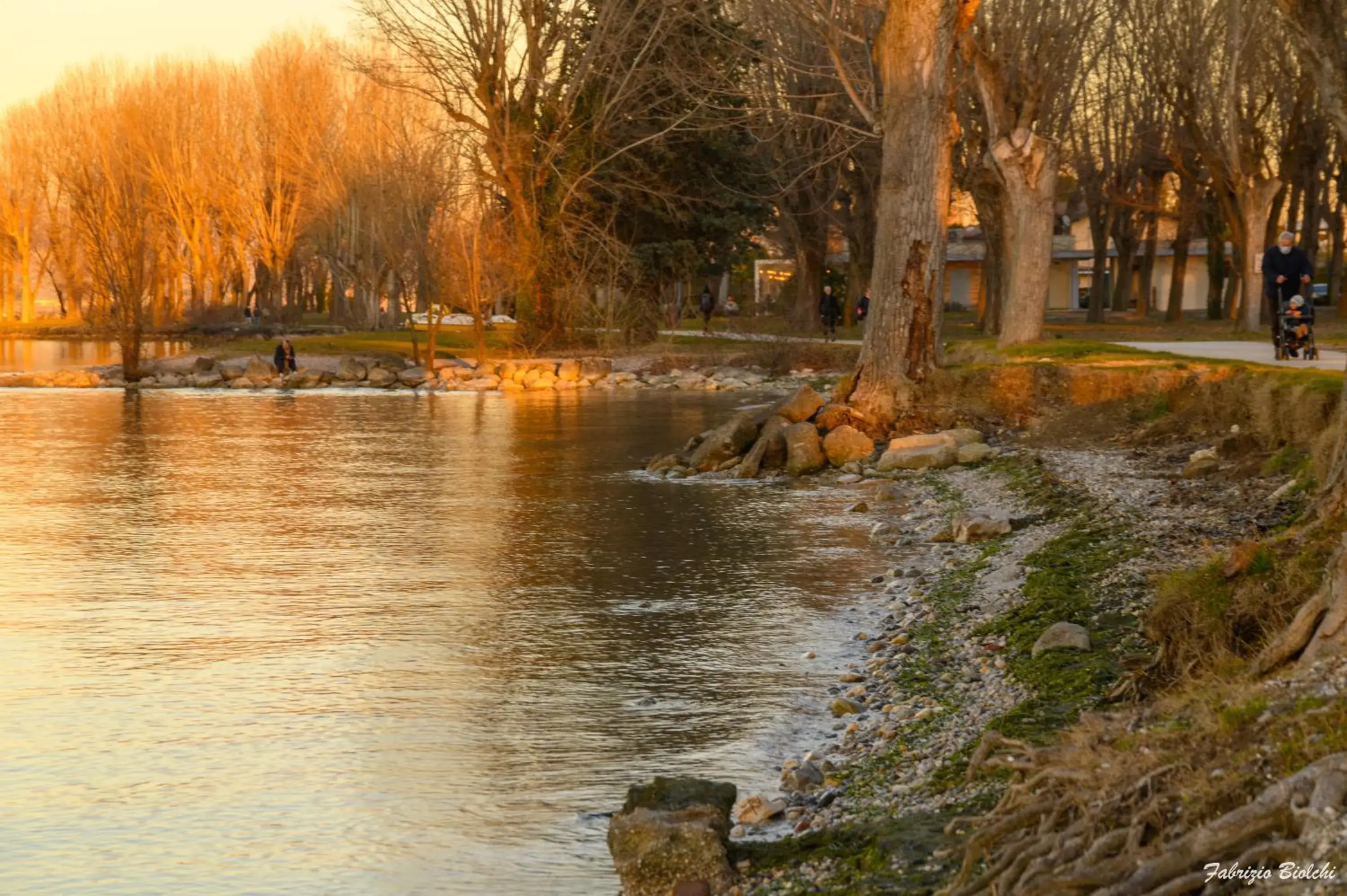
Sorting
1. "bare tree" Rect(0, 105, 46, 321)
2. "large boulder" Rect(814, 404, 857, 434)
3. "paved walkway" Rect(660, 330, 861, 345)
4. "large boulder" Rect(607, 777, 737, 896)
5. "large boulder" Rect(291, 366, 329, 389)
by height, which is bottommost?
"large boulder" Rect(607, 777, 737, 896)

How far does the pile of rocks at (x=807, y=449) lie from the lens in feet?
72.1

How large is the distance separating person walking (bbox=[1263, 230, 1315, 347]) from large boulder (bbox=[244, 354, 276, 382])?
30.3 meters

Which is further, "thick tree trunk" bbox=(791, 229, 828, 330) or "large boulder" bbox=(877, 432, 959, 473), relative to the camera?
"thick tree trunk" bbox=(791, 229, 828, 330)

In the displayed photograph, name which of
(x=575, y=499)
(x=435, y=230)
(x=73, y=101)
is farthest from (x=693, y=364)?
(x=73, y=101)

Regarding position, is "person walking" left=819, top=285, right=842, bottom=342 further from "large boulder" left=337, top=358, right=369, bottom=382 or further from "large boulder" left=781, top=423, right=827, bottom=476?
"large boulder" left=781, top=423, right=827, bottom=476

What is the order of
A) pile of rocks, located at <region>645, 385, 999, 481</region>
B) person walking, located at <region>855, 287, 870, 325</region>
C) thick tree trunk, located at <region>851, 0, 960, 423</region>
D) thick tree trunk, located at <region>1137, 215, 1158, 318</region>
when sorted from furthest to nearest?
thick tree trunk, located at <region>1137, 215, 1158, 318</region> → person walking, located at <region>855, 287, 870, 325</region> → thick tree trunk, located at <region>851, 0, 960, 423</region> → pile of rocks, located at <region>645, 385, 999, 481</region>

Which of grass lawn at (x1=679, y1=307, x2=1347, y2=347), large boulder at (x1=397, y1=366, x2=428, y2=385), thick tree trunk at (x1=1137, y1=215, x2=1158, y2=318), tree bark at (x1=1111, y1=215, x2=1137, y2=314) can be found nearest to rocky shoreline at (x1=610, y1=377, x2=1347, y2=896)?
grass lawn at (x1=679, y1=307, x2=1347, y2=347)

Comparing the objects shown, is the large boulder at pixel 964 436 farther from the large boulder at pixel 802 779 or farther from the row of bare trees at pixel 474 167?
the large boulder at pixel 802 779

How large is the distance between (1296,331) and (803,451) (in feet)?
23.2

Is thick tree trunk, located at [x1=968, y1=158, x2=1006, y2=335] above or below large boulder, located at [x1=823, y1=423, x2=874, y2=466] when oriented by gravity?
above

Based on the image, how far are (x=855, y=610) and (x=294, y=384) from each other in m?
34.6

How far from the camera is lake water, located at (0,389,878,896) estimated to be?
7.84 m

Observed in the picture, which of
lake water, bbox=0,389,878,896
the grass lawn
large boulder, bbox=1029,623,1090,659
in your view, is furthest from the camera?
the grass lawn

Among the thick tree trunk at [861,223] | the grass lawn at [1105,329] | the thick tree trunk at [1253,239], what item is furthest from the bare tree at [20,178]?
the thick tree trunk at [1253,239]
